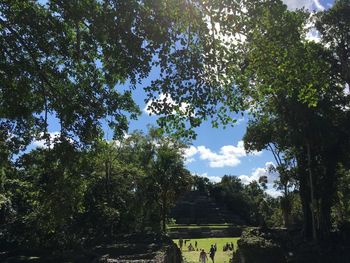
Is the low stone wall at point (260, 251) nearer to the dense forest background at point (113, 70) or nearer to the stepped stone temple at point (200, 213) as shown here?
the dense forest background at point (113, 70)

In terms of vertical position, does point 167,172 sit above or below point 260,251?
above

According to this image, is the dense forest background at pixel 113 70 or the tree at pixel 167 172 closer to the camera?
the dense forest background at pixel 113 70

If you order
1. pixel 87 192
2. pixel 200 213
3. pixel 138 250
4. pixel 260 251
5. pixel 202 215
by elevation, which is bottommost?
pixel 260 251

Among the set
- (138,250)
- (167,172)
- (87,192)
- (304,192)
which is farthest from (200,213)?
(138,250)

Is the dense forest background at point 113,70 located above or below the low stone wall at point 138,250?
above

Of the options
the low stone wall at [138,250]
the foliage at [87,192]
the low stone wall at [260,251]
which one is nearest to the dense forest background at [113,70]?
the foliage at [87,192]

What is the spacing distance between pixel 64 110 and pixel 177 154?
3146 cm

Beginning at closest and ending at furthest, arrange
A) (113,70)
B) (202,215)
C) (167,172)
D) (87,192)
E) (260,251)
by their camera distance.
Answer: (113,70)
(260,251)
(87,192)
(167,172)
(202,215)

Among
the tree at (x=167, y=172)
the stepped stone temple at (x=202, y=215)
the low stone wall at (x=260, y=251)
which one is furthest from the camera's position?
the stepped stone temple at (x=202, y=215)

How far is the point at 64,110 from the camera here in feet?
37.4

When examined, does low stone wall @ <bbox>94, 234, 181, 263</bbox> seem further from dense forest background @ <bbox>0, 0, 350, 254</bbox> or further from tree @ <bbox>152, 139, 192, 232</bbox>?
tree @ <bbox>152, 139, 192, 232</bbox>

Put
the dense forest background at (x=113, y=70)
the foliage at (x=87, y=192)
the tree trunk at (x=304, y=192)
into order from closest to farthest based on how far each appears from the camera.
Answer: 1. the dense forest background at (x=113, y=70)
2. the foliage at (x=87, y=192)
3. the tree trunk at (x=304, y=192)

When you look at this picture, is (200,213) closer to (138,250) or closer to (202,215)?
(202,215)

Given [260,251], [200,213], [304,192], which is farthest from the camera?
[200,213]
